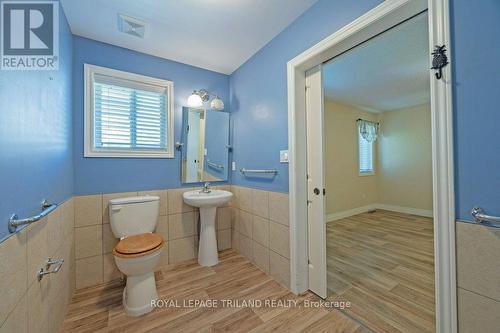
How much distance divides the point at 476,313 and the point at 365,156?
4335 millimetres

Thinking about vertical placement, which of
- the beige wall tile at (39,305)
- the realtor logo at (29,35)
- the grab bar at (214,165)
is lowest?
the beige wall tile at (39,305)

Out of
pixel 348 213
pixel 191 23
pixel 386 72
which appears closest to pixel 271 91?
pixel 191 23

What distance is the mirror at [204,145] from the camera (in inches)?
92.3

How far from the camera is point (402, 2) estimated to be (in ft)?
3.24

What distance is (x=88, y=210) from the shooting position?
1.83m

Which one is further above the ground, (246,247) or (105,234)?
(105,234)

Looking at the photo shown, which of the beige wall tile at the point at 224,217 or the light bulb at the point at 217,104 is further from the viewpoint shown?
the beige wall tile at the point at 224,217

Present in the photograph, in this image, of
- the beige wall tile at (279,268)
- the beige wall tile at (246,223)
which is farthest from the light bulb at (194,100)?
the beige wall tile at (279,268)

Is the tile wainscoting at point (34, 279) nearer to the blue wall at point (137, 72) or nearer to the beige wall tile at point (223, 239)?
the blue wall at point (137, 72)

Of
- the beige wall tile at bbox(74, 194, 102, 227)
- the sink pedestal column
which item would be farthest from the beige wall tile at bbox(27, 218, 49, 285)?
the sink pedestal column

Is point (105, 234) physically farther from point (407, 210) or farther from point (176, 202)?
point (407, 210)

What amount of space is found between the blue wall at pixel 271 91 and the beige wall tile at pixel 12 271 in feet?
5.33

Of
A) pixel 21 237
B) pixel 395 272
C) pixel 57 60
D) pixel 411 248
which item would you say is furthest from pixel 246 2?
pixel 411 248

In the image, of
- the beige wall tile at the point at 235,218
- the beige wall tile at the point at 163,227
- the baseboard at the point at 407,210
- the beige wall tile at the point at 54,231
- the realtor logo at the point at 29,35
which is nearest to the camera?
the realtor logo at the point at 29,35
